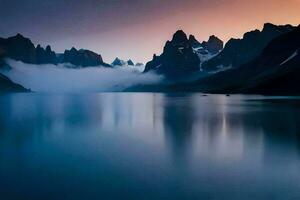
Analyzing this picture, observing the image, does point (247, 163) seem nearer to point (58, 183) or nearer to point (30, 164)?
point (58, 183)

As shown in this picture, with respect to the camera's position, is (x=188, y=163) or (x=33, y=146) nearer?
(x=188, y=163)

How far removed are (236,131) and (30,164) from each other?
3453cm

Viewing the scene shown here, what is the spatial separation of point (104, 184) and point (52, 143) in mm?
22981

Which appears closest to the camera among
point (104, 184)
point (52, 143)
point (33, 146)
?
point (104, 184)

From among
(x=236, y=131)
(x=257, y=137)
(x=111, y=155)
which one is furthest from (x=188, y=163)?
(x=236, y=131)

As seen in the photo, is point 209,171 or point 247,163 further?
point 247,163

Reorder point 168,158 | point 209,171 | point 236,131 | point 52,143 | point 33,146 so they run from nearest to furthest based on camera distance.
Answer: point 209,171 < point 168,158 < point 33,146 < point 52,143 < point 236,131

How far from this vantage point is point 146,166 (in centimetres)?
3086

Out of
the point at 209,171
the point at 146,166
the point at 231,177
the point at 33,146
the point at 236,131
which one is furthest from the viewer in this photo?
the point at 236,131

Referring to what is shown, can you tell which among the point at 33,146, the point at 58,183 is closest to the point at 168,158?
the point at 58,183

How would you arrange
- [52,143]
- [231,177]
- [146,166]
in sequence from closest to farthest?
[231,177] < [146,166] < [52,143]

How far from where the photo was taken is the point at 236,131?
56.0 metres

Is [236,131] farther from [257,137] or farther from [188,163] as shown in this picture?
[188,163]

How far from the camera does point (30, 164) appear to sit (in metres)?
31.9
